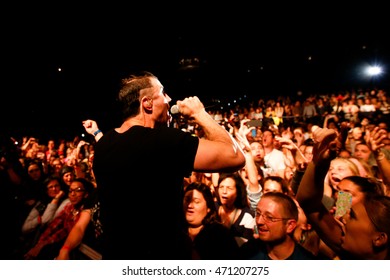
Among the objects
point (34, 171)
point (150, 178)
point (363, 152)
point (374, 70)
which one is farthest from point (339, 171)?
point (374, 70)

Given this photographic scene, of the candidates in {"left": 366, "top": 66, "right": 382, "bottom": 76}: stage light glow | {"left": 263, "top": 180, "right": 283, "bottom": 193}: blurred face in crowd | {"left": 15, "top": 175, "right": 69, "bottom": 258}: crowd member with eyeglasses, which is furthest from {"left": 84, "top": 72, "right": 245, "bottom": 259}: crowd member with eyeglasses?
{"left": 366, "top": 66, "right": 382, "bottom": 76}: stage light glow

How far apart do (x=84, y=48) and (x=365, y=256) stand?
10.8 metres

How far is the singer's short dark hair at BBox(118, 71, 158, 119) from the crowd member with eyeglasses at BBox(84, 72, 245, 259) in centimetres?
18

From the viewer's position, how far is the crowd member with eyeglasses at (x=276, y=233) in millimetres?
1742

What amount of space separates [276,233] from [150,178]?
1.00 meters

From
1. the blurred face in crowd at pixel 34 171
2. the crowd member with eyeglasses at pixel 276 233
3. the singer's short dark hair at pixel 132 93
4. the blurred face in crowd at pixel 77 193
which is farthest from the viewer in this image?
the blurred face in crowd at pixel 34 171

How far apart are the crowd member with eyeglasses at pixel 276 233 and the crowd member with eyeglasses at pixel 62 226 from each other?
151cm

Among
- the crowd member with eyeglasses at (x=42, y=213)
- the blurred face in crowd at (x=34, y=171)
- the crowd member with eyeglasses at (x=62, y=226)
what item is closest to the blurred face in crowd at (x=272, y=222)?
the crowd member with eyeglasses at (x=62, y=226)

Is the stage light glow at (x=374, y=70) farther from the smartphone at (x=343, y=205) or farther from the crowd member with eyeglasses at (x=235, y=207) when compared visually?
the smartphone at (x=343, y=205)

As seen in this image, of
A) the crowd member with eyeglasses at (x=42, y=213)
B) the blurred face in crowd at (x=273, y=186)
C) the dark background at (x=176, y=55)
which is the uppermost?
the dark background at (x=176, y=55)

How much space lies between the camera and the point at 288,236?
5.78 feet

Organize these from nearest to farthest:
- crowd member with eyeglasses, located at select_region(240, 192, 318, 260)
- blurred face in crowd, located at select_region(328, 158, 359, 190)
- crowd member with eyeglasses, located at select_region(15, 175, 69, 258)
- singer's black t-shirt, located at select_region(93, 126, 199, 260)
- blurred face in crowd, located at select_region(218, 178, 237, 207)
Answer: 1. singer's black t-shirt, located at select_region(93, 126, 199, 260)
2. crowd member with eyeglasses, located at select_region(240, 192, 318, 260)
3. blurred face in crowd, located at select_region(328, 158, 359, 190)
4. blurred face in crowd, located at select_region(218, 178, 237, 207)
5. crowd member with eyeglasses, located at select_region(15, 175, 69, 258)

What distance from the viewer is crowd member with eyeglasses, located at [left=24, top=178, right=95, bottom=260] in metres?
2.69

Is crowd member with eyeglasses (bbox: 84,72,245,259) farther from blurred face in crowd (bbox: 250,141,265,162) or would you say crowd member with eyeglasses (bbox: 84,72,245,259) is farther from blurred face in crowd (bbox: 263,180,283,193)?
blurred face in crowd (bbox: 250,141,265,162)
